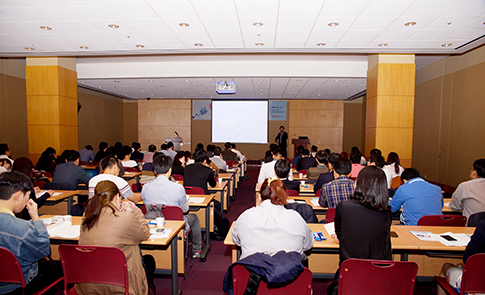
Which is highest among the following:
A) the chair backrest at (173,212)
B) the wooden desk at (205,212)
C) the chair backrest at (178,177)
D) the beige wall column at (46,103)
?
the beige wall column at (46,103)

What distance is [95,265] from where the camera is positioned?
192 centimetres

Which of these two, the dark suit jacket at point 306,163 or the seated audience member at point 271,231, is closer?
the seated audience member at point 271,231

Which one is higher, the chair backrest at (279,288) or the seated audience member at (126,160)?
the seated audience member at (126,160)

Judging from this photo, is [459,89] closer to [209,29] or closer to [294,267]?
[209,29]

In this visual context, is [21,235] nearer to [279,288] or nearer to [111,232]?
[111,232]

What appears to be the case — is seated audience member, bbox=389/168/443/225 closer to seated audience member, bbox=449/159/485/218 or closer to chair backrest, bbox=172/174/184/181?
seated audience member, bbox=449/159/485/218

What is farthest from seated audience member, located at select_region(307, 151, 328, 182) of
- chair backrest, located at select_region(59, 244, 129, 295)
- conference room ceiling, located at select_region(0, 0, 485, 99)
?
chair backrest, located at select_region(59, 244, 129, 295)

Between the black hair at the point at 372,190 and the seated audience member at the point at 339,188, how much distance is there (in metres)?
0.99

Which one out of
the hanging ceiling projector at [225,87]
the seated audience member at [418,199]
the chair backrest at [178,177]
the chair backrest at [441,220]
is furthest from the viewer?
the hanging ceiling projector at [225,87]

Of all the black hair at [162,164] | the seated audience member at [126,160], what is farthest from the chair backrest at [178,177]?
the seated audience member at [126,160]

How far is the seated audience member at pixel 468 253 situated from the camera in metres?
1.90

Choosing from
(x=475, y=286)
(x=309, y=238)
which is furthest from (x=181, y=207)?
(x=475, y=286)

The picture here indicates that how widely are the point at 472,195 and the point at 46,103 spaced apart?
32.5 ft

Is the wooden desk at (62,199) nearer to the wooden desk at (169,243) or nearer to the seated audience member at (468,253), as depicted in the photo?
the wooden desk at (169,243)
